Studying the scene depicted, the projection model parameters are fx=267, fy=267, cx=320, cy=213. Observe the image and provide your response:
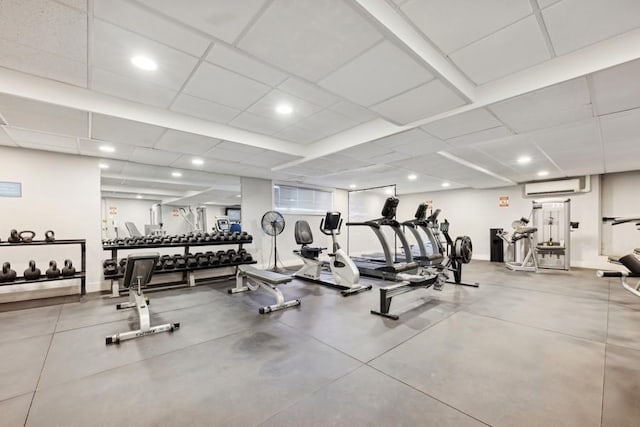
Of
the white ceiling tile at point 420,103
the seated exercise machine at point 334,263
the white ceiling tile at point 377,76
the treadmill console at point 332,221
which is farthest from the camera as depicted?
the treadmill console at point 332,221

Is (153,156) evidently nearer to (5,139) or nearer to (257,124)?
(5,139)

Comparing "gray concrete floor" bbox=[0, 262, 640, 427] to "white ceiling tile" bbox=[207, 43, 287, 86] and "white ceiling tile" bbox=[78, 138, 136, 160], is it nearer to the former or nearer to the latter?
A: "white ceiling tile" bbox=[78, 138, 136, 160]

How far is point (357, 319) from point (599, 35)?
3.55m

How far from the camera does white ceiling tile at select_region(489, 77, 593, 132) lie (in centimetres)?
261

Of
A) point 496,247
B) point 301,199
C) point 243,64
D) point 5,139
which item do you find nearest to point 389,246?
point 243,64

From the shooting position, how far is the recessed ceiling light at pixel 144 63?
238 cm

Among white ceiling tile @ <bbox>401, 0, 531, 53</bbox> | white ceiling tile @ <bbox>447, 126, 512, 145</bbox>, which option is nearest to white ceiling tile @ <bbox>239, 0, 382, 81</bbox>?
white ceiling tile @ <bbox>401, 0, 531, 53</bbox>

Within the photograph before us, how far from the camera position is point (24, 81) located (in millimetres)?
2686

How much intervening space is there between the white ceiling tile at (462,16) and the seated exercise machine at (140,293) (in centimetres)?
372

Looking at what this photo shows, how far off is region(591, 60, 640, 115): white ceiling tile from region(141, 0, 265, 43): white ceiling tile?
115 inches

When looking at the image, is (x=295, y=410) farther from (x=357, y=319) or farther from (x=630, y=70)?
(x=630, y=70)

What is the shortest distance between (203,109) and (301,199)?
562 cm

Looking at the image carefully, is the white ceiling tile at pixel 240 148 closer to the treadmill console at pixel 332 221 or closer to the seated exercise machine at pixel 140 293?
the treadmill console at pixel 332 221

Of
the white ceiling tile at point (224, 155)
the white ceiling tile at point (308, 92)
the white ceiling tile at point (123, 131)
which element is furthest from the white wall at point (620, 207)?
the white ceiling tile at point (123, 131)
